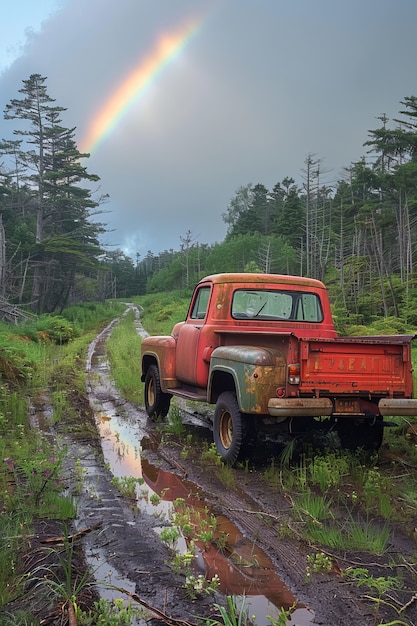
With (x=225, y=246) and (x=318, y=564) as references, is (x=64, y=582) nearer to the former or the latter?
(x=318, y=564)

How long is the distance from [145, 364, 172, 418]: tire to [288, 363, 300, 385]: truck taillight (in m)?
3.57

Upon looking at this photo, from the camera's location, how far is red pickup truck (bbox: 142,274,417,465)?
5352 millimetres

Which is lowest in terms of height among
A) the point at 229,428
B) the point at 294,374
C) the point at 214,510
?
the point at 214,510

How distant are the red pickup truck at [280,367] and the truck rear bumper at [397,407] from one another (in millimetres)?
11

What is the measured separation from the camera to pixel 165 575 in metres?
3.42

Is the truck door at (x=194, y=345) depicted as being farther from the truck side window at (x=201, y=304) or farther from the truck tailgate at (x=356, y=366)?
the truck tailgate at (x=356, y=366)

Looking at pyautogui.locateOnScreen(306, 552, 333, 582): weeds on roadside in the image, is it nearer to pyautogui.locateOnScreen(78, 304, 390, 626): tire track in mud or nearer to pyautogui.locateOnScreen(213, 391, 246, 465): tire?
pyautogui.locateOnScreen(78, 304, 390, 626): tire track in mud

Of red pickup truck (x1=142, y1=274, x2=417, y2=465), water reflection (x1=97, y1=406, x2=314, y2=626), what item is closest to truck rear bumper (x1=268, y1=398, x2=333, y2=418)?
red pickup truck (x1=142, y1=274, x2=417, y2=465)

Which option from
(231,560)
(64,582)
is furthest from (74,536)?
(231,560)

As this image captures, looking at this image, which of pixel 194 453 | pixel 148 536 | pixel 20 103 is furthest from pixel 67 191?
pixel 148 536

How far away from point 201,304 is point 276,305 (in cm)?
114

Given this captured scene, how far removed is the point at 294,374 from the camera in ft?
17.5

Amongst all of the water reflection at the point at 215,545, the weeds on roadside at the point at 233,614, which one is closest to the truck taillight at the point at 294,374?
the water reflection at the point at 215,545

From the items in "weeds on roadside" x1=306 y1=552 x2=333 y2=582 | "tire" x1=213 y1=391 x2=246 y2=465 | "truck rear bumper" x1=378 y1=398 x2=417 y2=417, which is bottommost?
→ "weeds on roadside" x1=306 y1=552 x2=333 y2=582
